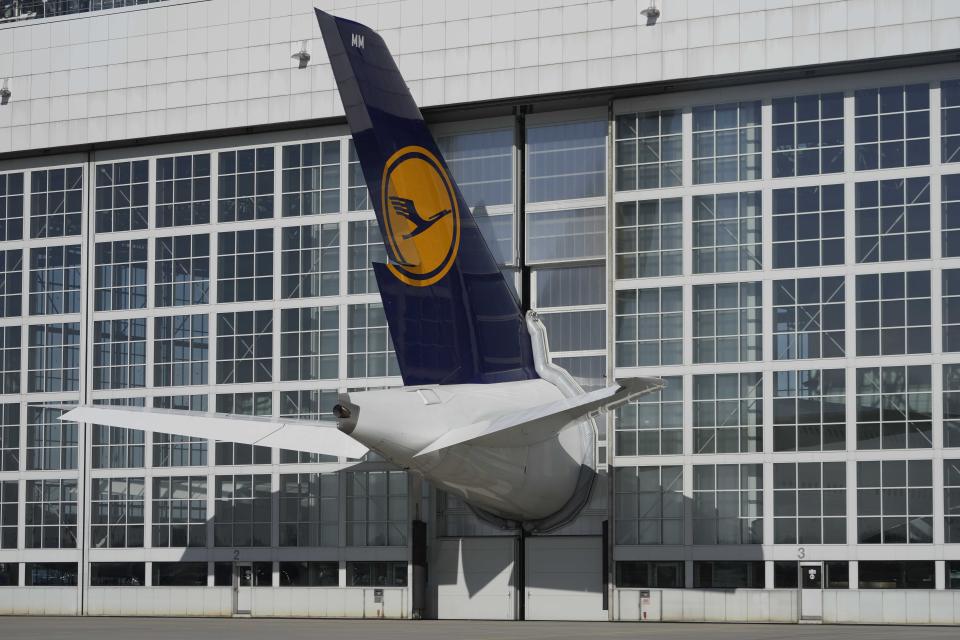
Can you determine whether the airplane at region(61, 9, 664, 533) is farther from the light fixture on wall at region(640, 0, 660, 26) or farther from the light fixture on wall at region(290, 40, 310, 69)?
the light fixture on wall at region(290, 40, 310, 69)

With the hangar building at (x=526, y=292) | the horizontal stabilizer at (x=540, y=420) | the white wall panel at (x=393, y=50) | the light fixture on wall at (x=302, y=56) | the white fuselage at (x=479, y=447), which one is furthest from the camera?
the light fixture on wall at (x=302, y=56)

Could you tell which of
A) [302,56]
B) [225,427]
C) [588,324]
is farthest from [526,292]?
[225,427]

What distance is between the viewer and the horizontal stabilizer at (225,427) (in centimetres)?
4341

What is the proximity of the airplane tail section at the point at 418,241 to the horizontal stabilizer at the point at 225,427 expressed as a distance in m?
4.74

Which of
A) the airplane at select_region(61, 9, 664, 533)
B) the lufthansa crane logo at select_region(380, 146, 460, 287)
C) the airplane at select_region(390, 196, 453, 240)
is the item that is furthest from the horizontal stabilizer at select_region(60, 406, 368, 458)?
the airplane at select_region(390, 196, 453, 240)

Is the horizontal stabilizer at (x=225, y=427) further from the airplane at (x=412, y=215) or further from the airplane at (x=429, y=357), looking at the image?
the airplane at (x=412, y=215)

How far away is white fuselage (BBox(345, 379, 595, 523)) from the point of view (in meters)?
36.2

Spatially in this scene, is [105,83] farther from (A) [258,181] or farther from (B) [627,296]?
(B) [627,296]

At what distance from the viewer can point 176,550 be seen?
53281mm

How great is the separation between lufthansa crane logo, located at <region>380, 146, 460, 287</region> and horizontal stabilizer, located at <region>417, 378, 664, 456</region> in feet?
15.2

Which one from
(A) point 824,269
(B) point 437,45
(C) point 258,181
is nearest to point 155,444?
(C) point 258,181

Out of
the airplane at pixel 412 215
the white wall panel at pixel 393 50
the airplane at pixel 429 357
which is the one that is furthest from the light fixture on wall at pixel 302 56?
the airplane at pixel 412 215

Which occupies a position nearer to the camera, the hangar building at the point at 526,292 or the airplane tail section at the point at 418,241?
the airplane tail section at the point at 418,241

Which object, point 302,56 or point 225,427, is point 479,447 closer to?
point 225,427
